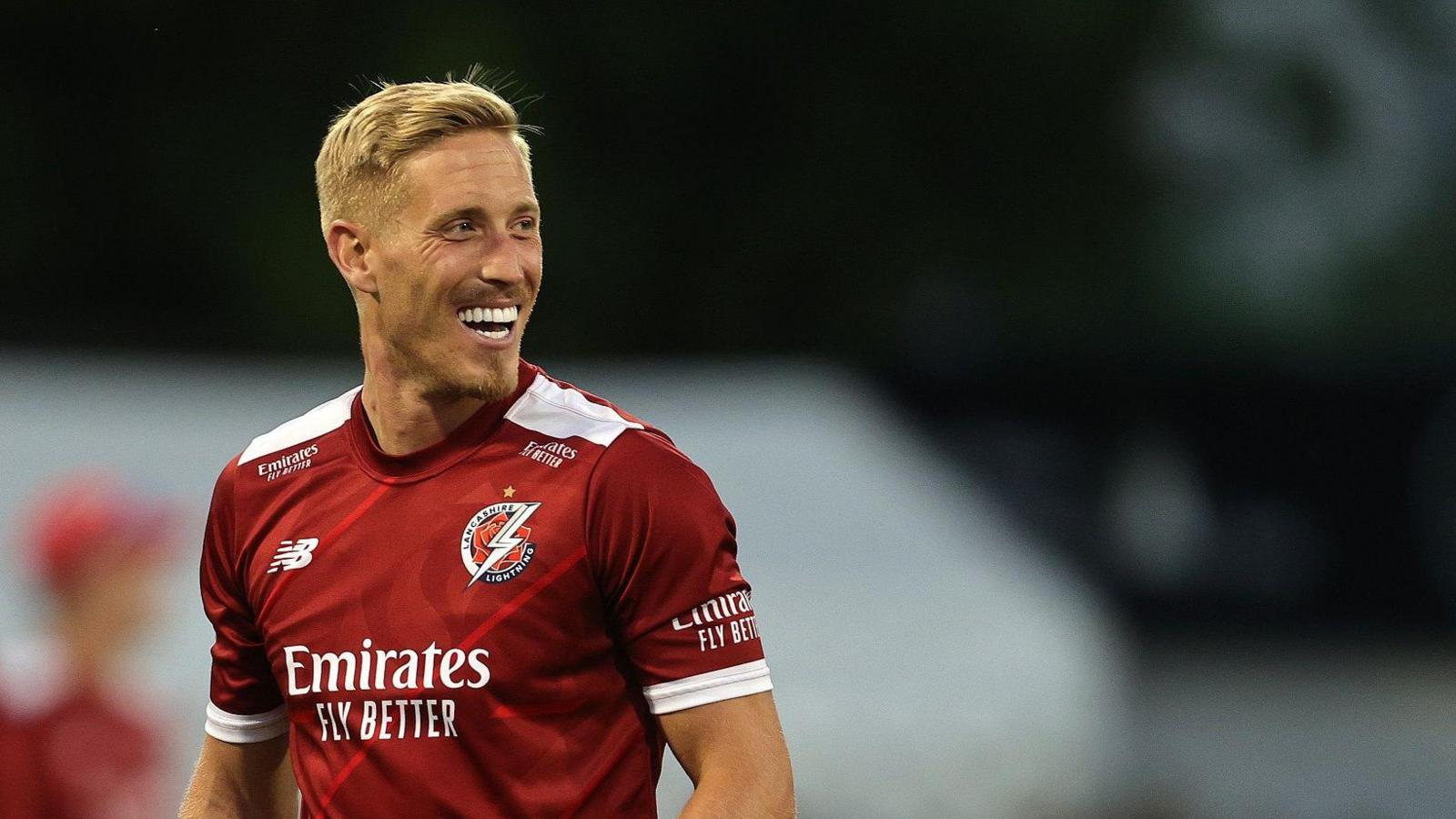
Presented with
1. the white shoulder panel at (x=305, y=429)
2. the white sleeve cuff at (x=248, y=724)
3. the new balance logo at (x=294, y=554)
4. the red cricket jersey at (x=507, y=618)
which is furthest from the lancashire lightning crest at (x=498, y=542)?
the white sleeve cuff at (x=248, y=724)

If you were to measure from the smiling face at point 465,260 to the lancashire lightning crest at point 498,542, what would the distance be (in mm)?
174

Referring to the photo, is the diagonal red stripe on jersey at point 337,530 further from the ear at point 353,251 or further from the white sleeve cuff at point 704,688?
the white sleeve cuff at point 704,688

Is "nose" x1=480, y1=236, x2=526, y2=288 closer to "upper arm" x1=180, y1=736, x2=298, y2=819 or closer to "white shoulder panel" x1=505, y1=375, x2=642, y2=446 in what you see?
"white shoulder panel" x1=505, y1=375, x2=642, y2=446

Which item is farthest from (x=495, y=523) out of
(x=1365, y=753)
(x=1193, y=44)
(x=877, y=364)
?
(x=1193, y=44)

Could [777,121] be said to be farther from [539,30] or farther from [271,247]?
[271,247]

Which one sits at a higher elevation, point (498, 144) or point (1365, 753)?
point (498, 144)

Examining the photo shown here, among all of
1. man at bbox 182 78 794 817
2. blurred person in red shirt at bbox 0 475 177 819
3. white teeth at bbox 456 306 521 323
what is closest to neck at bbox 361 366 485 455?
man at bbox 182 78 794 817

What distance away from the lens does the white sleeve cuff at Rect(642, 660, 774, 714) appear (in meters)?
2.41

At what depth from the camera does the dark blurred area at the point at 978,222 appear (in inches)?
335

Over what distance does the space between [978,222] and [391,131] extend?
6.50 metres

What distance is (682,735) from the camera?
243 cm

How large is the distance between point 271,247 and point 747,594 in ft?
20.9

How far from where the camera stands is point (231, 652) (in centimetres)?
278

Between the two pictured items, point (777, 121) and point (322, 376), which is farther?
point (777, 121)
